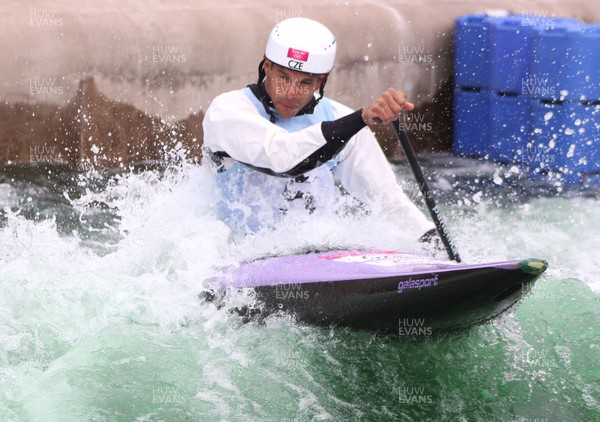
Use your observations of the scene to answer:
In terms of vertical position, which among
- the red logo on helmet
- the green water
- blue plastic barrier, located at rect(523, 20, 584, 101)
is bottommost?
the green water

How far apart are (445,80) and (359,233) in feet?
16.1

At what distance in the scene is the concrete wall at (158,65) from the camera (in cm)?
838

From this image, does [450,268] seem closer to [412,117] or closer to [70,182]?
[70,182]

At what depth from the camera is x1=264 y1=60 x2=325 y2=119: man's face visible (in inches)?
204

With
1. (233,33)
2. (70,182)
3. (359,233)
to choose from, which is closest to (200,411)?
(359,233)

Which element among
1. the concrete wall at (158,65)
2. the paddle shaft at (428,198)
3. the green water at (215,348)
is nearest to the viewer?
the green water at (215,348)

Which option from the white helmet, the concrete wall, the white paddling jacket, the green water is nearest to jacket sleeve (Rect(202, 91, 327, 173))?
the white paddling jacket

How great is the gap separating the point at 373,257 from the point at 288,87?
93 centimetres

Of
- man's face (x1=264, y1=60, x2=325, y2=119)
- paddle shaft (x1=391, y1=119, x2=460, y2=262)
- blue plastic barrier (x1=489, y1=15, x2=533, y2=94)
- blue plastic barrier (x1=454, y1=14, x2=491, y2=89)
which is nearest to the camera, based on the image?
paddle shaft (x1=391, y1=119, x2=460, y2=262)

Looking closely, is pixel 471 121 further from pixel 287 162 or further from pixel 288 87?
pixel 287 162

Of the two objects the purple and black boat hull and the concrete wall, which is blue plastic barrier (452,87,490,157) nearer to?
the concrete wall

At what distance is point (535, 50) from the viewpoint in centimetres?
884

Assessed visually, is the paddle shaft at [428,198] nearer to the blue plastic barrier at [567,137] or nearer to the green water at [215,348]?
the green water at [215,348]

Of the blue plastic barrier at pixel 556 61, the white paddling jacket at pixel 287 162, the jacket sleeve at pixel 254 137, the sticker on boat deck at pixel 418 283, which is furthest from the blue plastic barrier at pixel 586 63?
the sticker on boat deck at pixel 418 283
